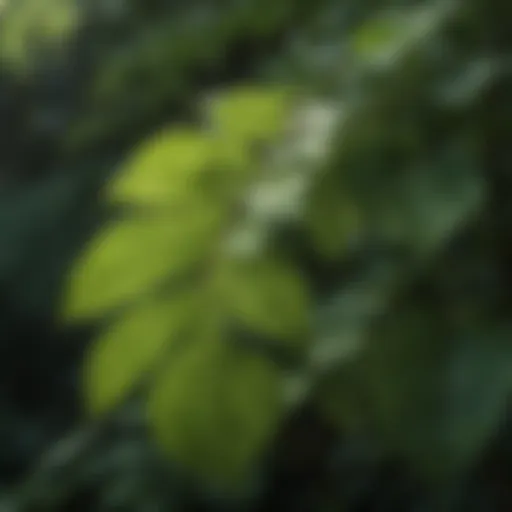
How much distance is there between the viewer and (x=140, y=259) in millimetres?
355

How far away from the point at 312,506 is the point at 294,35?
0.49 metres

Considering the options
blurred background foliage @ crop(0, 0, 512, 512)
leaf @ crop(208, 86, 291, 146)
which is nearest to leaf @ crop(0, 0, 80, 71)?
blurred background foliage @ crop(0, 0, 512, 512)

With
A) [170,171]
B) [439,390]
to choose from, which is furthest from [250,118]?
[439,390]

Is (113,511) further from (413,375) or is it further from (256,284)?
(256,284)

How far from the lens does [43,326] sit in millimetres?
1239

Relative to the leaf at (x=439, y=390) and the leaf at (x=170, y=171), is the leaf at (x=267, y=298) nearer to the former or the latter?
the leaf at (x=170, y=171)

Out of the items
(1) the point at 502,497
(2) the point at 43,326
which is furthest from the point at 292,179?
(2) the point at 43,326

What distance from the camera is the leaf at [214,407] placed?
339 millimetres

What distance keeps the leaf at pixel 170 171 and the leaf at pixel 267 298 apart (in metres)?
0.03

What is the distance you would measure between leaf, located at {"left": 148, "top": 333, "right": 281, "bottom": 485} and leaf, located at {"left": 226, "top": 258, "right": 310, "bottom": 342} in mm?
10

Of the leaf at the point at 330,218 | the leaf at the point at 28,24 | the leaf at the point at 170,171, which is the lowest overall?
the leaf at the point at 330,218

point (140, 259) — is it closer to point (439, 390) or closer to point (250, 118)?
point (250, 118)

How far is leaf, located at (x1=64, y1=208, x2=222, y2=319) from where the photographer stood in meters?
0.35

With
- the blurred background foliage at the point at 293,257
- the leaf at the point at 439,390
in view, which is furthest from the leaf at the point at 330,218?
the leaf at the point at 439,390
